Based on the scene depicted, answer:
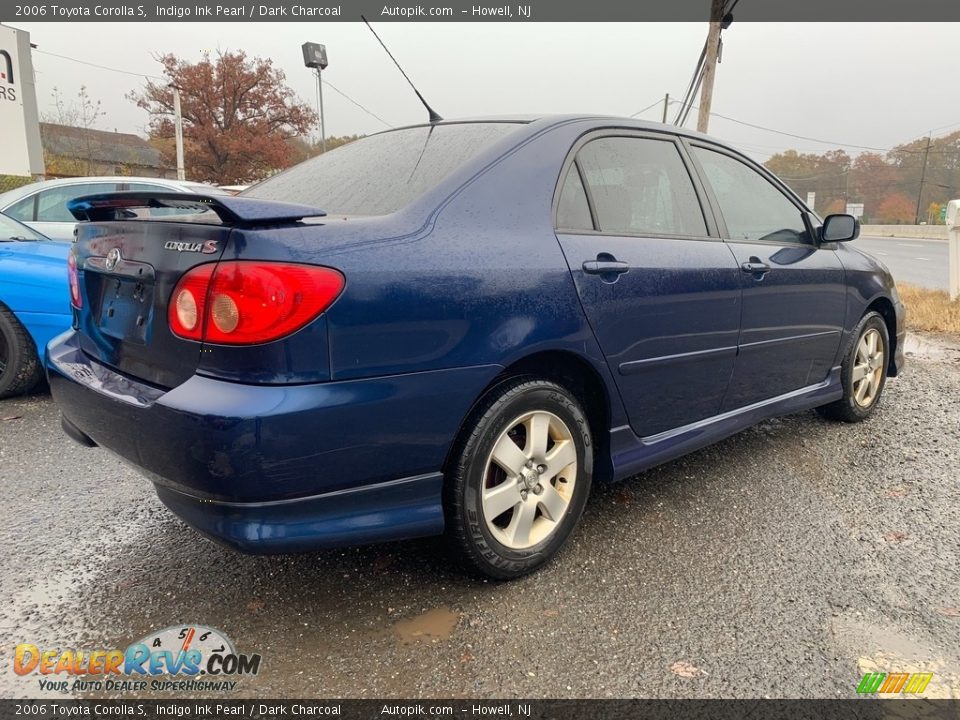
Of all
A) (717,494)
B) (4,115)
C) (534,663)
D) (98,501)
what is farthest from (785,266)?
(4,115)

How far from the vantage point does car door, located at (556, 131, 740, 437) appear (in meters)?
2.49

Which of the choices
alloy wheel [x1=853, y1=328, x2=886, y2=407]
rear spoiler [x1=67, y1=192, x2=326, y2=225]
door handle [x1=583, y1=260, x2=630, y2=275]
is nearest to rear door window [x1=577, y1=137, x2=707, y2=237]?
door handle [x1=583, y1=260, x2=630, y2=275]

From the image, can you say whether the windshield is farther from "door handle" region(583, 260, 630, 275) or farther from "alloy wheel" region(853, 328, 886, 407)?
"alloy wheel" region(853, 328, 886, 407)

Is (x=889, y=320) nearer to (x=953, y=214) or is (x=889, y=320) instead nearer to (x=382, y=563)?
(x=382, y=563)

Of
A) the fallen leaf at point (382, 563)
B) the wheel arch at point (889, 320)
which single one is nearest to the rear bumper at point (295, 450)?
the fallen leaf at point (382, 563)

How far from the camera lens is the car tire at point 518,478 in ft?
7.11

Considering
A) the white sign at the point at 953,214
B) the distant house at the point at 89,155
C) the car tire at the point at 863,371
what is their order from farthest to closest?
the distant house at the point at 89,155 → the white sign at the point at 953,214 → the car tire at the point at 863,371

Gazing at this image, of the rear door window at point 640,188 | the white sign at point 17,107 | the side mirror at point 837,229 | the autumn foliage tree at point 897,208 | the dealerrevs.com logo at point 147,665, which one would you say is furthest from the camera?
the autumn foliage tree at point 897,208

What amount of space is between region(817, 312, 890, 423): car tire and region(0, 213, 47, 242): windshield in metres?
5.48

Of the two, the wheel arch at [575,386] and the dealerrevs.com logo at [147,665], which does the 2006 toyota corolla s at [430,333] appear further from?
the dealerrevs.com logo at [147,665]

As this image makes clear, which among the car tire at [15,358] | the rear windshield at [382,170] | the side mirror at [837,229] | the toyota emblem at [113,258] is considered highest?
the rear windshield at [382,170]

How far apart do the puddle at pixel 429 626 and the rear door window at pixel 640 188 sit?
1527mm

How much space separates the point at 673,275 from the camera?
8.93ft

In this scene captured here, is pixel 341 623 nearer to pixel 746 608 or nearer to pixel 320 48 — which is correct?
pixel 746 608
